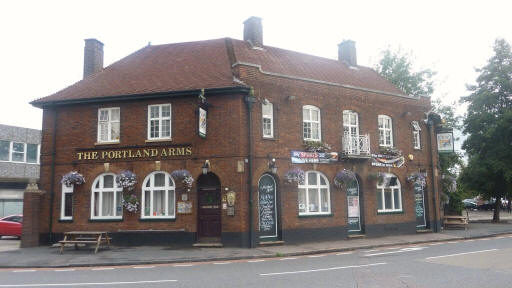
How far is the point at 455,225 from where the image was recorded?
84.0 ft

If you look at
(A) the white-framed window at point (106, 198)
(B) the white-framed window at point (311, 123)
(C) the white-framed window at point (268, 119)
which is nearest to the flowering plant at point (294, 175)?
(C) the white-framed window at point (268, 119)

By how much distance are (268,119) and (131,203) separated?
6.96m

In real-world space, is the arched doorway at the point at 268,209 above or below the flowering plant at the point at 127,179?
below

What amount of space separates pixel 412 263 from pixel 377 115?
1115 centimetres

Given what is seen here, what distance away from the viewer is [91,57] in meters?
22.1

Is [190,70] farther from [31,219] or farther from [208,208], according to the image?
[31,219]

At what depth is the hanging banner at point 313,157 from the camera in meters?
18.8

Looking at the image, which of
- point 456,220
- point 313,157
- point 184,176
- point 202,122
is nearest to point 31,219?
point 184,176

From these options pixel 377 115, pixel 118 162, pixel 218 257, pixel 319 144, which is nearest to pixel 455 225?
pixel 377 115

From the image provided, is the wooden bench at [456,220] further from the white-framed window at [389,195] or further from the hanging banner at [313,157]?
the hanging banner at [313,157]

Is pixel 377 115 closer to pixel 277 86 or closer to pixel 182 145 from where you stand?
pixel 277 86

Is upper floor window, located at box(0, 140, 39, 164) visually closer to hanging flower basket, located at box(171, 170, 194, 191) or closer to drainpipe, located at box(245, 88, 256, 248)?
hanging flower basket, located at box(171, 170, 194, 191)

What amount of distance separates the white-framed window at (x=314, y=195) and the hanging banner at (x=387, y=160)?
10.9 ft

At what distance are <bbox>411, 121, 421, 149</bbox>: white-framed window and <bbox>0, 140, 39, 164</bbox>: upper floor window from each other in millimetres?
30854
